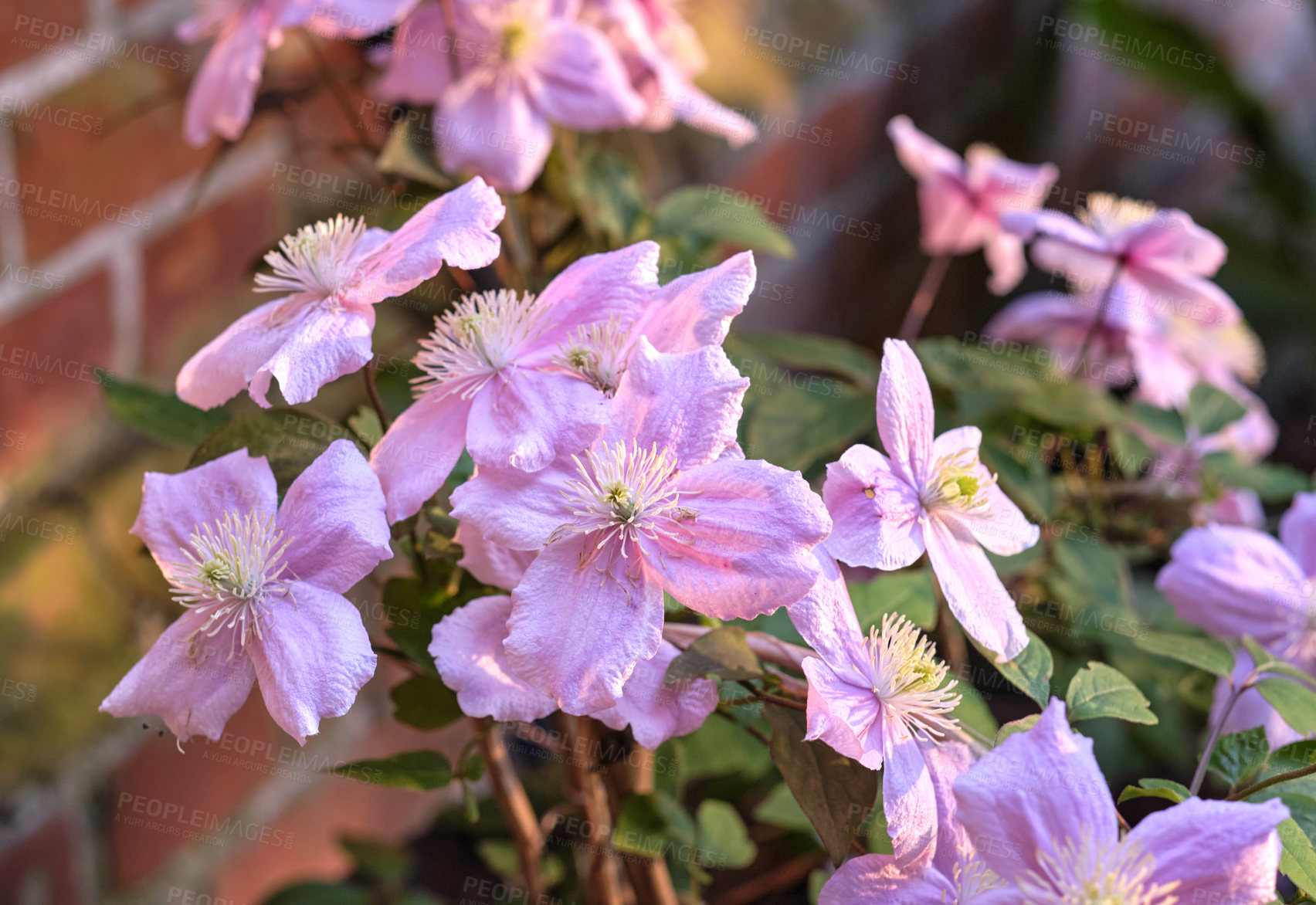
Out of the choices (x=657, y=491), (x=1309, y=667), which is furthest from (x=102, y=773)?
(x=1309, y=667)

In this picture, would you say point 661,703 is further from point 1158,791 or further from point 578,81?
point 578,81

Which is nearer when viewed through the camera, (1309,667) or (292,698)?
(292,698)

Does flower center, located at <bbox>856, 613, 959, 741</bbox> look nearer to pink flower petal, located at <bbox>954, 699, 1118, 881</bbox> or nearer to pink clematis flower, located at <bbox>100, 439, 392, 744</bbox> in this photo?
pink flower petal, located at <bbox>954, 699, 1118, 881</bbox>

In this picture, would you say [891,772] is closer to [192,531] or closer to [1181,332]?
[192,531]

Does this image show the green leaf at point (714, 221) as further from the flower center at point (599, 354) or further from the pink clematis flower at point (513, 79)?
the flower center at point (599, 354)

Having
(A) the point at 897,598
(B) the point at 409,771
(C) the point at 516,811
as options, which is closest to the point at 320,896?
(C) the point at 516,811

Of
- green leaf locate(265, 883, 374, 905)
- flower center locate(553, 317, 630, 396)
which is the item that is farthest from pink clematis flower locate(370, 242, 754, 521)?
green leaf locate(265, 883, 374, 905)
